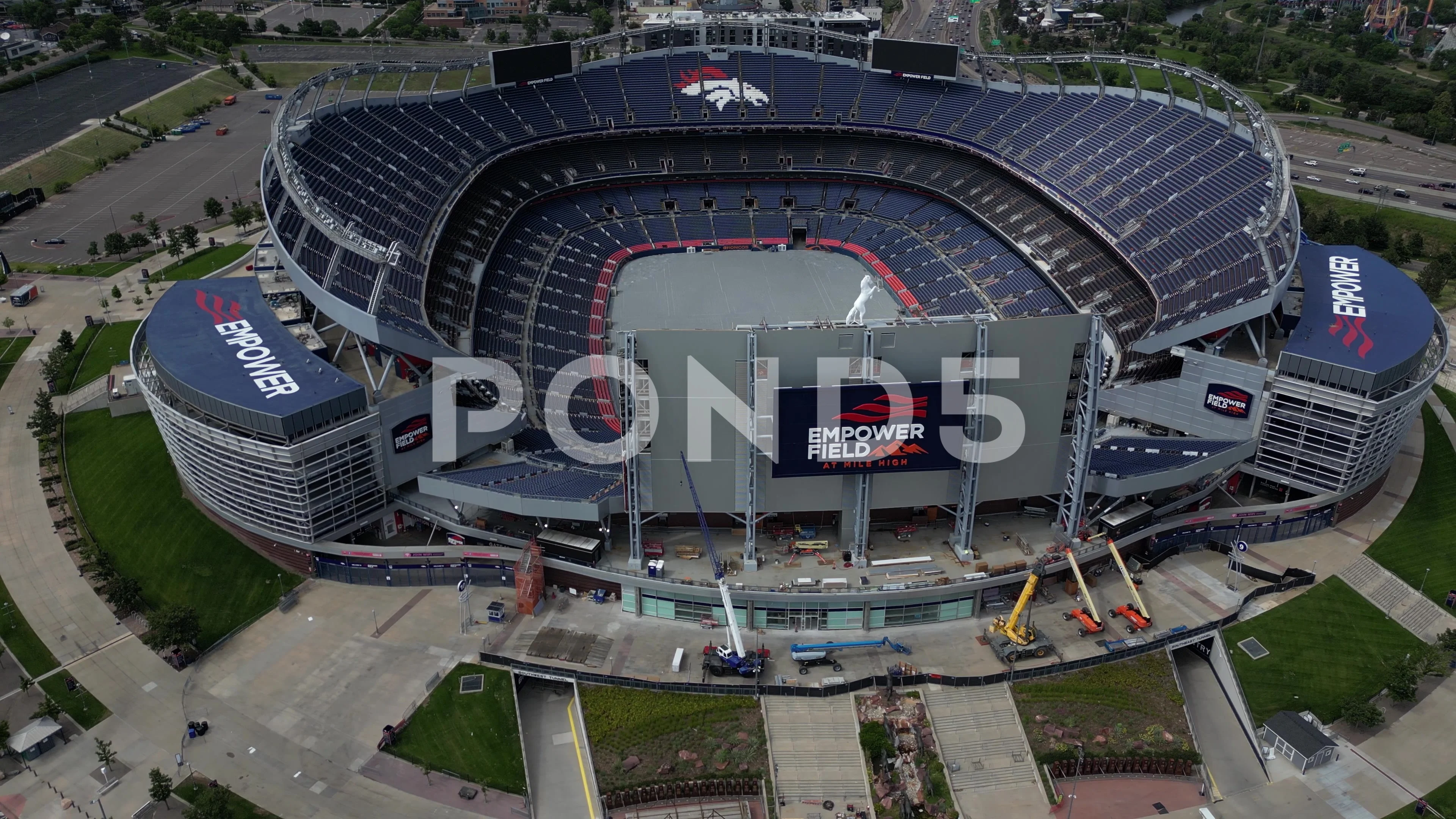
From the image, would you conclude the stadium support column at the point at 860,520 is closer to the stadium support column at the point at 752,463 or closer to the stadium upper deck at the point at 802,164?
the stadium support column at the point at 752,463

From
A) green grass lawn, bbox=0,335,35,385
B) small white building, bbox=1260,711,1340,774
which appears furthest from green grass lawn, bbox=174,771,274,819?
green grass lawn, bbox=0,335,35,385

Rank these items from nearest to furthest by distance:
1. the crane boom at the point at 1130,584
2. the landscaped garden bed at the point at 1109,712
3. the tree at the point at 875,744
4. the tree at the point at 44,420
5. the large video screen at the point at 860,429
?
the tree at the point at 875,744, the landscaped garden bed at the point at 1109,712, the large video screen at the point at 860,429, the crane boom at the point at 1130,584, the tree at the point at 44,420

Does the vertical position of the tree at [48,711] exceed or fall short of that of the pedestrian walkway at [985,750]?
it exceeds it

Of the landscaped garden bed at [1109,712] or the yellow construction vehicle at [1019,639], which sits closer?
the landscaped garden bed at [1109,712]

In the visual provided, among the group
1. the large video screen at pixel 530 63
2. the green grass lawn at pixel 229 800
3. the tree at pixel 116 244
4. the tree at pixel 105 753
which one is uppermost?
the large video screen at pixel 530 63

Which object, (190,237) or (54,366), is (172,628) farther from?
(190,237)

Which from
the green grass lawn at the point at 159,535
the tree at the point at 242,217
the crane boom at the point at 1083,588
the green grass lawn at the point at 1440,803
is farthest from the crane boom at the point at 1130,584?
the tree at the point at 242,217

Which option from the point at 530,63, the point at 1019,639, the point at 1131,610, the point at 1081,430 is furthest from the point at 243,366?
the point at 530,63
